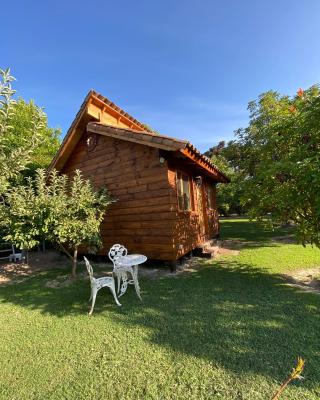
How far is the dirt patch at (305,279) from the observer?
5.51m

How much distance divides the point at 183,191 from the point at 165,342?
5.33 m

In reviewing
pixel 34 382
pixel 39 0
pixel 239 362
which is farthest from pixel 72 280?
pixel 39 0

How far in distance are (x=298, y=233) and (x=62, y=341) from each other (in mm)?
5039

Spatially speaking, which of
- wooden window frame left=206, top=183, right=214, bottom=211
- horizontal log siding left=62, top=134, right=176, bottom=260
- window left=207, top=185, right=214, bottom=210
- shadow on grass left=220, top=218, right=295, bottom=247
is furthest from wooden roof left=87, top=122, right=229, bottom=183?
shadow on grass left=220, top=218, right=295, bottom=247

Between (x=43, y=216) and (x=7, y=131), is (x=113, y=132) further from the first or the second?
(x=7, y=131)

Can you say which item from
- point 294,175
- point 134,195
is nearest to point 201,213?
point 134,195

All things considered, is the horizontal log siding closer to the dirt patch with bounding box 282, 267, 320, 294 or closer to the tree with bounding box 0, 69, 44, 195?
the dirt patch with bounding box 282, 267, 320, 294

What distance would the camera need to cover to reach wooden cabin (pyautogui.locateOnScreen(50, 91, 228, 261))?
7.05m

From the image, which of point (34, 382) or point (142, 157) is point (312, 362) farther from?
point (142, 157)

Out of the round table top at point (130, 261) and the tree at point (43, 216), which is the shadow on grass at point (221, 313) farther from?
the tree at point (43, 216)

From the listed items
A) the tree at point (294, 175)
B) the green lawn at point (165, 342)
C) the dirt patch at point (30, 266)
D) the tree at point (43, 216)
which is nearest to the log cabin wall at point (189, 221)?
the green lawn at point (165, 342)

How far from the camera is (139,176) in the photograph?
7699 mm

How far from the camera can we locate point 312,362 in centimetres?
301

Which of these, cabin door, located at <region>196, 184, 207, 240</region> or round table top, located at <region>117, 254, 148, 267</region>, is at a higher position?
cabin door, located at <region>196, 184, 207, 240</region>
